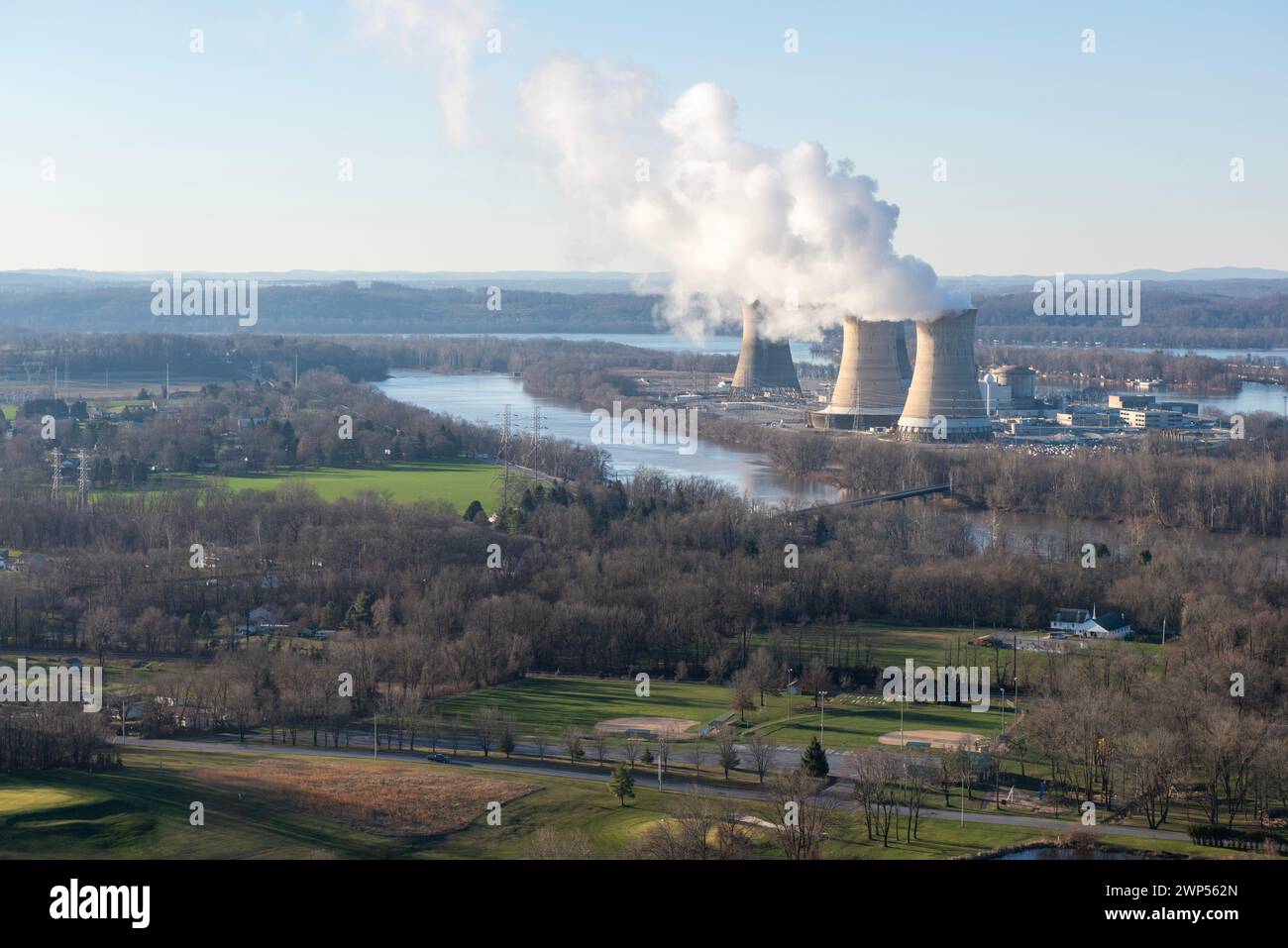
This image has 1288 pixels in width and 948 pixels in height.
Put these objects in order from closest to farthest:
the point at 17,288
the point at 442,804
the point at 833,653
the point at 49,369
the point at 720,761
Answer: the point at 442,804
the point at 720,761
the point at 833,653
the point at 49,369
the point at 17,288

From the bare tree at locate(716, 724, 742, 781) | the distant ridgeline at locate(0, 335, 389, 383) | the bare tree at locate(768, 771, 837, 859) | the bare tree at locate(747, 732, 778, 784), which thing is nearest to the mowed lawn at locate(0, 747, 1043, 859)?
the bare tree at locate(768, 771, 837, 859)

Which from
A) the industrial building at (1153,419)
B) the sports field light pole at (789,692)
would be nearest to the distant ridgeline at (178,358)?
the industrial building at (1153,419)

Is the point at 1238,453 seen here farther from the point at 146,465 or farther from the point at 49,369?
the point at 49,369

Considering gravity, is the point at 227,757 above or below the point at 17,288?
below

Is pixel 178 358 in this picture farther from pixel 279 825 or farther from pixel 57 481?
pixel 279 825

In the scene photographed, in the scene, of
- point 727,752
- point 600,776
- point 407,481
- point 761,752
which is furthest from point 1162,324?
point 600,776

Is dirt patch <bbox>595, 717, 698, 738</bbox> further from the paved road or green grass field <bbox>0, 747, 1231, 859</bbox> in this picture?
green grass field <bbox>0, 747, 1231, 859</bbox>
